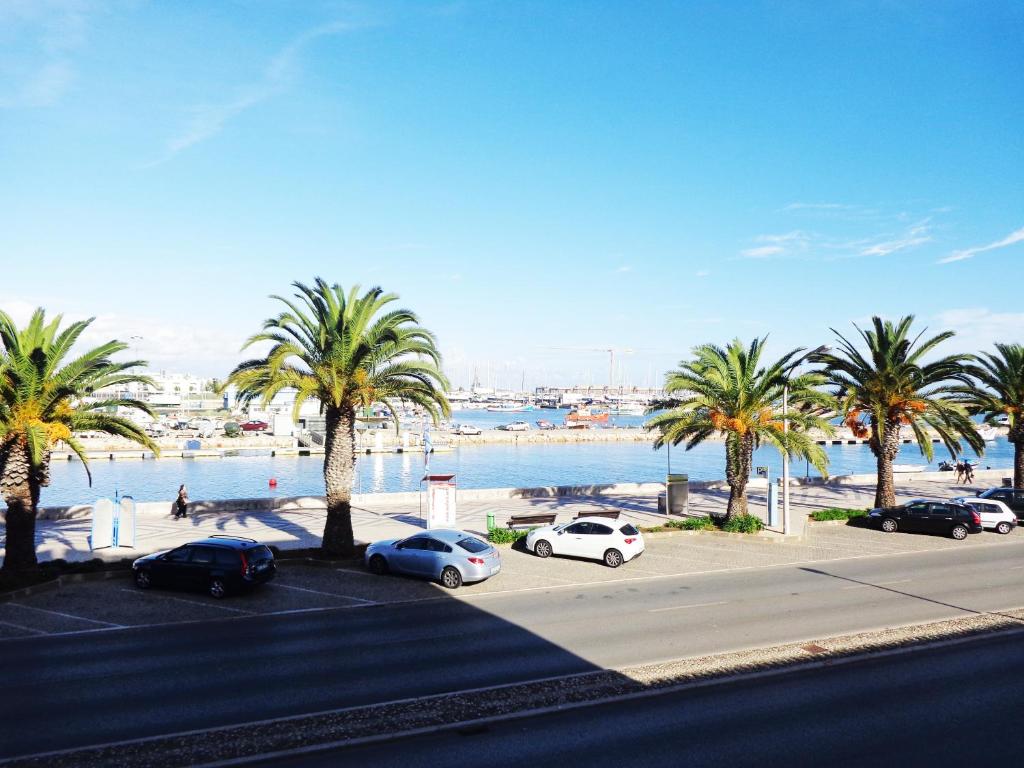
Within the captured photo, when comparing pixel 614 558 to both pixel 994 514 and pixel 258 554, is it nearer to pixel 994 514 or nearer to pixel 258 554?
pixel 258 554

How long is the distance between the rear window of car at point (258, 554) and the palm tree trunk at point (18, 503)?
5.88m

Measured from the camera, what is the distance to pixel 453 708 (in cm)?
1209

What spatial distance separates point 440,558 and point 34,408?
1175 centimetres

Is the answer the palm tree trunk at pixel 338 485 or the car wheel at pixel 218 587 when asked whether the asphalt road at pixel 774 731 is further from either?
the palm tree trunk at pixel 338 485

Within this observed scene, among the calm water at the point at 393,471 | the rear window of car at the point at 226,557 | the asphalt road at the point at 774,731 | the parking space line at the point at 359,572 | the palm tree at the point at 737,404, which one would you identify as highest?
the palm tree at the point at 737,404

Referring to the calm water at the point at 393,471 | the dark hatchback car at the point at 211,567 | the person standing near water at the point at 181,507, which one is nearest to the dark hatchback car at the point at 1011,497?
the dark hatchback car at the point at 211,567

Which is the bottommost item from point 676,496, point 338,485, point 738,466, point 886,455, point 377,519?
point 377,519

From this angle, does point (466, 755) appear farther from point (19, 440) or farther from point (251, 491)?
point (251, 491)

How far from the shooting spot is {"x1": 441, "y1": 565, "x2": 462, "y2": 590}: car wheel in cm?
2120

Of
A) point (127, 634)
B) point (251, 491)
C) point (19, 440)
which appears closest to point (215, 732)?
point (127, 634)

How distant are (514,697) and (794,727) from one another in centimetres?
449

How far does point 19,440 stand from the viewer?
19859 millimetres

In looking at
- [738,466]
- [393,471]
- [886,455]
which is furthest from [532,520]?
[393,471]

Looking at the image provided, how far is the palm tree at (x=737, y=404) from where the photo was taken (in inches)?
1180
